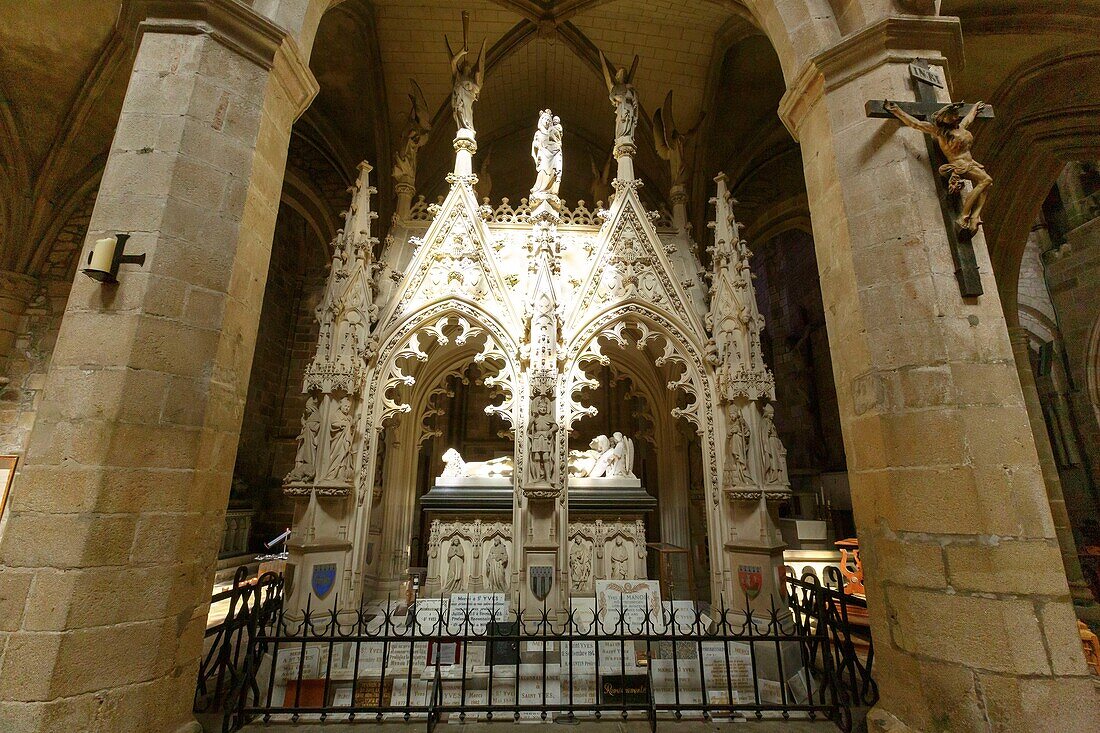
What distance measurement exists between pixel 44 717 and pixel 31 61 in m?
9.02

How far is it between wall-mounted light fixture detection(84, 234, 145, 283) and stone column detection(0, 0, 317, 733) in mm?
55

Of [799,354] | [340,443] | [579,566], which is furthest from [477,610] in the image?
[799,354]

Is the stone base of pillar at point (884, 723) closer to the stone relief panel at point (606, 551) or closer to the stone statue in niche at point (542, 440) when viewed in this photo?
the stone relief panel at point (606, 551)

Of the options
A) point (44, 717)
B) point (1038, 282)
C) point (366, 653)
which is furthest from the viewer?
point (1038, 282)

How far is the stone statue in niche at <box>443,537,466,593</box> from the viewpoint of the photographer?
17.6ft

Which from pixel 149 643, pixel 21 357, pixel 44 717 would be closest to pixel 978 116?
pixel 149 643

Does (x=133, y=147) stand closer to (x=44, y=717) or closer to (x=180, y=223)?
(x=180, y=223)

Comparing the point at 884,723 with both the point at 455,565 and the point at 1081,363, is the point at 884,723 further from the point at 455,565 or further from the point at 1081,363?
the point at 1081,363

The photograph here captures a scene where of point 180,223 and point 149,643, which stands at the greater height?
point 180,223

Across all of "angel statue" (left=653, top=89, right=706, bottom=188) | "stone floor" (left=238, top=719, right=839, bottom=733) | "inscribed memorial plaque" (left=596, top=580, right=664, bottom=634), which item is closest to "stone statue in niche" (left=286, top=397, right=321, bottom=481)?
"stone floor" (left=238, top=719, right=839, bottom=733)

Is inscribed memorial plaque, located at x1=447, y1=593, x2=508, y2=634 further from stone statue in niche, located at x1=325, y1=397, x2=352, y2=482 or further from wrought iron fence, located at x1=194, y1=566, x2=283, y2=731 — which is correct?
stone statue in niche, located at x1=325, y1=397, x2=352, y2=482

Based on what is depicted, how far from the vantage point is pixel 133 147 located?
9.78 ft

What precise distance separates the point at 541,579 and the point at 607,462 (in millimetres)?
1713

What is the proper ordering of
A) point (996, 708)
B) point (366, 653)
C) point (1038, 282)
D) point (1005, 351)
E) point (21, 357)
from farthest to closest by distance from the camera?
1. point (1038, 282)
2. point (21, 357)
3. point (366, 653)
4. point (1005, 351)
5. point (996, 708)
